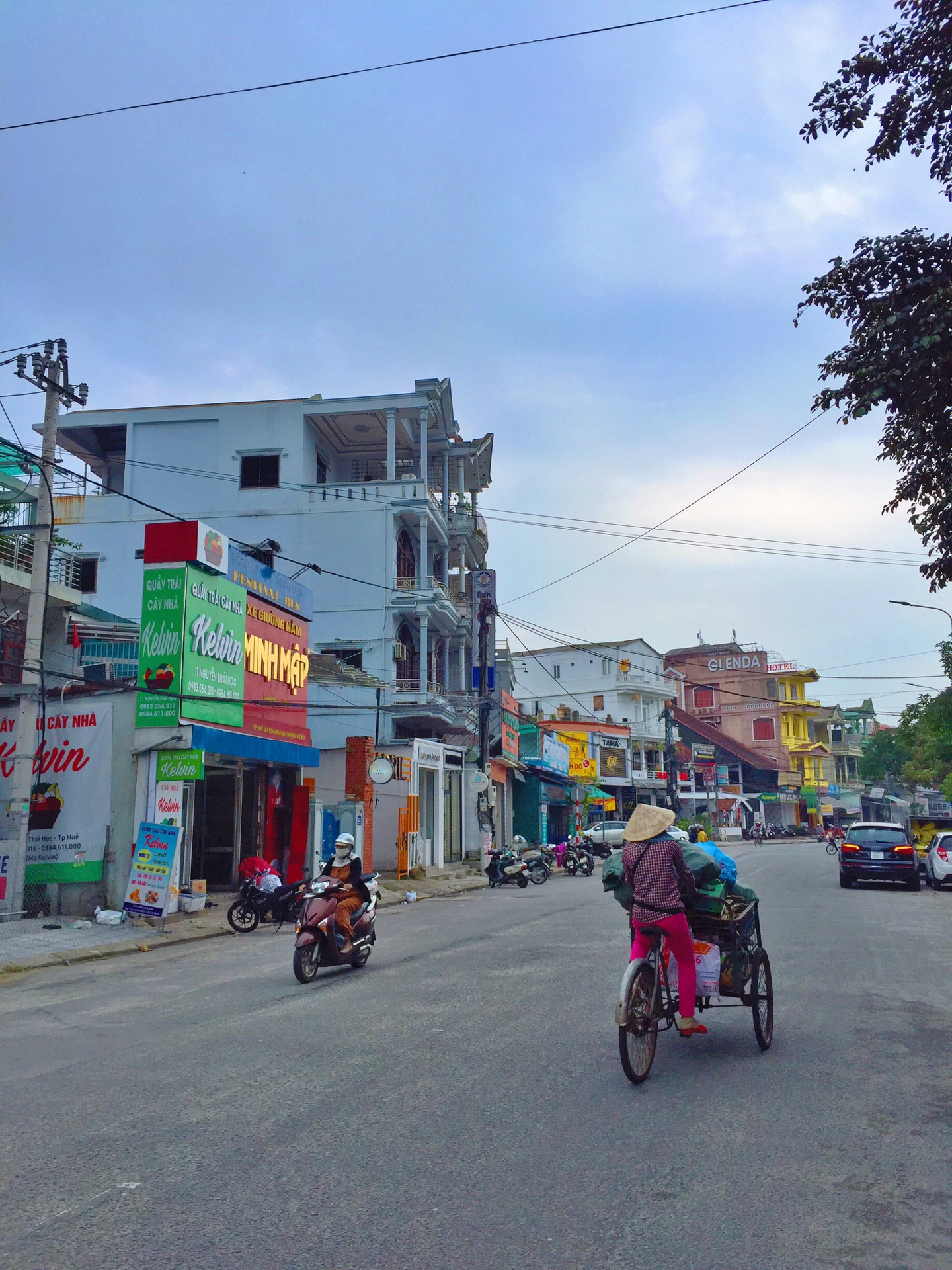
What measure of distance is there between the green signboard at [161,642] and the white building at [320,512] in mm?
14268

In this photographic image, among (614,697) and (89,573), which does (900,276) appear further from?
(614,697)

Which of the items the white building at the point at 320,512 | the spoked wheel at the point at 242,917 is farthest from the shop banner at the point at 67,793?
the white building at the point at 320,512

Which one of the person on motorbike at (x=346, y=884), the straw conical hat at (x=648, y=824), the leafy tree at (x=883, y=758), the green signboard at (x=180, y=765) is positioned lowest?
the person on motorbike at (x=346, y=884)

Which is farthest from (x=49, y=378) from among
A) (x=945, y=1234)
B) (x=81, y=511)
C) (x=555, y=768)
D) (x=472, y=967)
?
(x=555, y=768)

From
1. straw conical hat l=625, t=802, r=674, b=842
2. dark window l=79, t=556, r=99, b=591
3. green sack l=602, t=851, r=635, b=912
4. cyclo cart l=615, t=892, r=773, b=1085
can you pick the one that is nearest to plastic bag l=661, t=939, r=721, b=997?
cyclo cart l=615, t=892, r=773, b=1085

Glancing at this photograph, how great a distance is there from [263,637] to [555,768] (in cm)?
2742

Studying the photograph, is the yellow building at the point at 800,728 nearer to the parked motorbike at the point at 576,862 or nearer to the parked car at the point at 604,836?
the parked car at the point at 604,836

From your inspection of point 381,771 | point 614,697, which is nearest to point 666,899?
point 381,771

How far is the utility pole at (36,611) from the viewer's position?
16.2 meters

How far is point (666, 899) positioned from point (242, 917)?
12.0m

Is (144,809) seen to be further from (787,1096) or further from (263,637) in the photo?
(787,1096)

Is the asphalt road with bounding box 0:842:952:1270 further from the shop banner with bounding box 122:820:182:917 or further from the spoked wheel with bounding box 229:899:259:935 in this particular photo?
the spoked wheel with bounding box 229:899:259:935

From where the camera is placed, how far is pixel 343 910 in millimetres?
11602

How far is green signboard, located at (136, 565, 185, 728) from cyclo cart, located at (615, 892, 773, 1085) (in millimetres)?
12966
